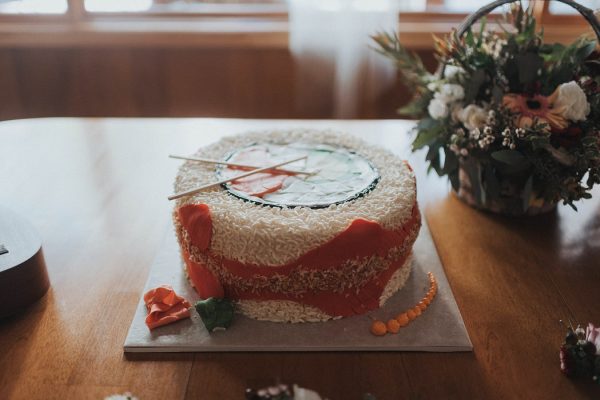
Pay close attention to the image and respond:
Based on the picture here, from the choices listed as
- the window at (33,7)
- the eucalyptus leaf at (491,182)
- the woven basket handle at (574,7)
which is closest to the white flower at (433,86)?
the woven basket handle at (574,7)

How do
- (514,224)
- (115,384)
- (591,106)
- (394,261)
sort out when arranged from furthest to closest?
(514,224), (591,106), (394,261), (115,384)

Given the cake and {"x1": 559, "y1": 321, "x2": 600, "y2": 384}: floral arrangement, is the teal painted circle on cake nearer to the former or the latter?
the cake

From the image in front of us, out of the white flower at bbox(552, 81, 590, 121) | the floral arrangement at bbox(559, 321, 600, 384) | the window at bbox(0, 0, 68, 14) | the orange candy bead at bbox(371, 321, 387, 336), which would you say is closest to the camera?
the floral arrangement at bbox(559, 321, 600, 384)

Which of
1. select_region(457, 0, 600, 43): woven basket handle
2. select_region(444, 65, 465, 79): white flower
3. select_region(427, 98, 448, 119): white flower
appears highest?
select_region(457, 0, 600, 43): woven basket handle

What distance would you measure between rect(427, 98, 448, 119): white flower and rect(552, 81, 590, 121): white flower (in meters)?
0.25

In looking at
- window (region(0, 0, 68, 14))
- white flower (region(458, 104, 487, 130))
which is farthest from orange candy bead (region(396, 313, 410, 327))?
window (region(0, 0, 68, 14))

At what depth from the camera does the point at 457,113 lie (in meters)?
1.38

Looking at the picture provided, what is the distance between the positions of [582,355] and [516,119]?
1.80ft

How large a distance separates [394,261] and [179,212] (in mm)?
434

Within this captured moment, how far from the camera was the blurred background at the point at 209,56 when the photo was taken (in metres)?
2.46

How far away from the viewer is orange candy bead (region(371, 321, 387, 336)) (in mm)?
1071

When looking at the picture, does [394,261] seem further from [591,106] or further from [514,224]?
[591,106]

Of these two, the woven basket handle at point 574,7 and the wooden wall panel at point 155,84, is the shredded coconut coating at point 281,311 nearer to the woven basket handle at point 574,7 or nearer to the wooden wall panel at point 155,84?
the woven basket handle at point 574,7

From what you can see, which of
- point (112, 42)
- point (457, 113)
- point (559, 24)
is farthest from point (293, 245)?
point (559, 24)
